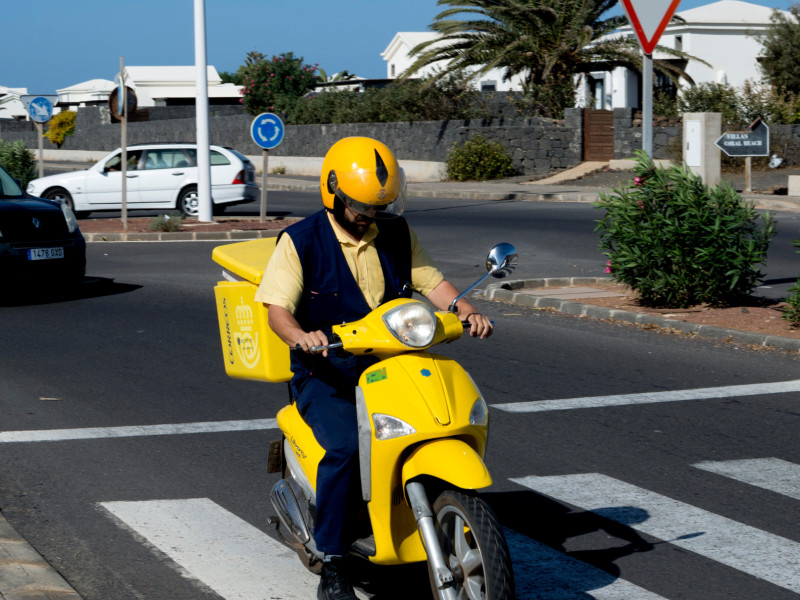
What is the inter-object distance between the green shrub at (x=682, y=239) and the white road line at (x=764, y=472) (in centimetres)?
507

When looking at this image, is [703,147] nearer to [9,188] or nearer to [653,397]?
[653,397]

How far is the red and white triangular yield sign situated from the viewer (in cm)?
1031

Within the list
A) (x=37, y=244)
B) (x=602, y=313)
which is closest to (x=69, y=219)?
(x=37, y=244)

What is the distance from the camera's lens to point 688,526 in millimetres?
5148

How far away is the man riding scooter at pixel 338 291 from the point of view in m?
3.90

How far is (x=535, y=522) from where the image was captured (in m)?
5.22

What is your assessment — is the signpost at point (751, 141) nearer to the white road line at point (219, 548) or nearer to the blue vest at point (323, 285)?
the white road line at point (219, 548)

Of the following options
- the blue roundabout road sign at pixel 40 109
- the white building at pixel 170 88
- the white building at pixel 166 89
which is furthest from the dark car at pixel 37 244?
the white building at pixel 170 88

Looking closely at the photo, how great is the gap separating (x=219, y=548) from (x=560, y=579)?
144 cm

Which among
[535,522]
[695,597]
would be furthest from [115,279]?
[695,597]

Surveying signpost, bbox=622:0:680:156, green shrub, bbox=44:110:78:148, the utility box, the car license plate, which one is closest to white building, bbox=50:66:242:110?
green shrub, bbox=44:110:78:148

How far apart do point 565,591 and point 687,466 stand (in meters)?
2.00

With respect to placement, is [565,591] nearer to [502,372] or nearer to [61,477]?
[61,477]

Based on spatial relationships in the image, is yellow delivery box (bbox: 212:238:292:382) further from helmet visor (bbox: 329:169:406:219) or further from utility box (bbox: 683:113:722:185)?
utility box (bbox: 683:113:722:185)
